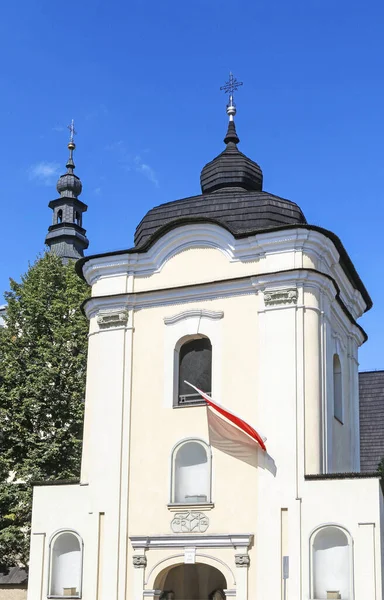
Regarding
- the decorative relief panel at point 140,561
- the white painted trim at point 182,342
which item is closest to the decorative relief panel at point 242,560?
the decorative relief panel at point 140,561

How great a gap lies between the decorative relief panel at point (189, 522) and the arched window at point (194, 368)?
232 cm

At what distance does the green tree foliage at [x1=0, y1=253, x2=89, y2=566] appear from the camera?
1030 inches

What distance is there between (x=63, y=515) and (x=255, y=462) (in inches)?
173

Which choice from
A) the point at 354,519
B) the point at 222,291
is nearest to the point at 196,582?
the point at 354,519

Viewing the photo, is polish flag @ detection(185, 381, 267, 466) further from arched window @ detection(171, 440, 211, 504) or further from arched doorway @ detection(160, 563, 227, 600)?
arched doorway @ detection(160, 563, 227, 600)

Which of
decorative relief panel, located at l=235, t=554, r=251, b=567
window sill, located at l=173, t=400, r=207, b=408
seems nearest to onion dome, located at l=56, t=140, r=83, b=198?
window sill, located at l=173, t=400, r=207, b=408

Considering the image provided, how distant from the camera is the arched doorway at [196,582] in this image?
19.8 metres

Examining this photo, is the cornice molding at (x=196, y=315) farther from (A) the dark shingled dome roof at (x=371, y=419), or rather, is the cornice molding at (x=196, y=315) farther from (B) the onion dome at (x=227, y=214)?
(A) the dark shingled dome roof at (x=371, y=419)

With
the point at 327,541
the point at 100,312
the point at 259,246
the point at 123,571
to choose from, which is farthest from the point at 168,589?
the point at 259,246

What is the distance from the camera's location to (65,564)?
63.9 ft

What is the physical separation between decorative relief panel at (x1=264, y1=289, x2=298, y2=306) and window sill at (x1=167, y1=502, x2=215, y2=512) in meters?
4.21

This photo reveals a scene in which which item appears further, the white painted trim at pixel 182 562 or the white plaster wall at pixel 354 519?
the white painted trim at pixel 182 562

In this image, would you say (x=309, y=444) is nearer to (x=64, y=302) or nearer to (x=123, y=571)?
(x=123, y=571)

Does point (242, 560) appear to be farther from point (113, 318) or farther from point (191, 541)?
point (113, 318)
